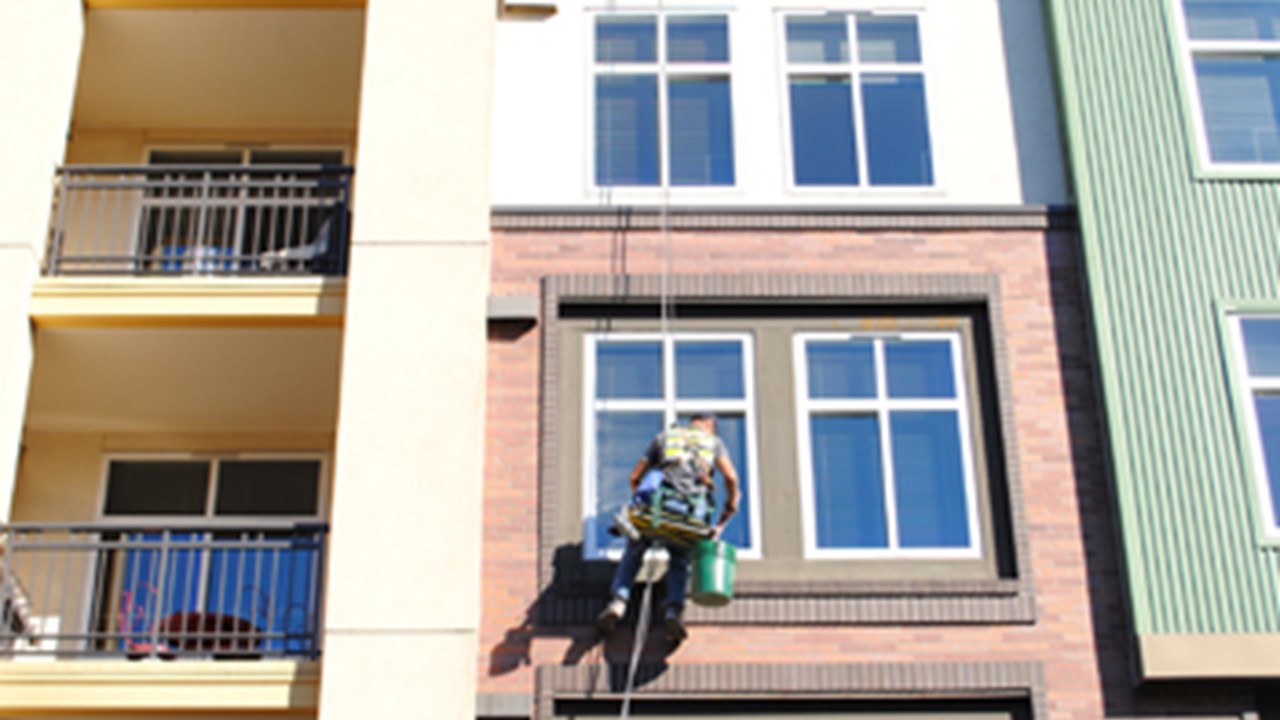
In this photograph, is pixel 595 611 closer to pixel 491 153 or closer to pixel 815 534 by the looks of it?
pixel 815 534

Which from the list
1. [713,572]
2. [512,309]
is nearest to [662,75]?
[512,309]

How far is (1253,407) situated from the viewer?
467 inches

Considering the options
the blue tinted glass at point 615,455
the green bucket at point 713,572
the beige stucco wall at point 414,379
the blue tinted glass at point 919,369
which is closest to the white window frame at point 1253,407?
the blue tinted glass at point 919,369

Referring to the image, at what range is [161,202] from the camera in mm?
12875

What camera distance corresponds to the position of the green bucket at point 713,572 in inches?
421

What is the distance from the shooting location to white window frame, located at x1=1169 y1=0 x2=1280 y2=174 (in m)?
12.8

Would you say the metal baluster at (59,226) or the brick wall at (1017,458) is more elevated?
the metal baluster at (59,226)

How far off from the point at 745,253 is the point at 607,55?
2.31m

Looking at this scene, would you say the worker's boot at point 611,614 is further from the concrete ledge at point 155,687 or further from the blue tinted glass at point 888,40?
the blue tinted glass at point 888,40

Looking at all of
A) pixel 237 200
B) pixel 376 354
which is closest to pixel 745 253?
pixel 376 354

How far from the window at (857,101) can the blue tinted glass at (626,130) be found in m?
1.18

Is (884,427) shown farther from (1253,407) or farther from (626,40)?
(626,40)

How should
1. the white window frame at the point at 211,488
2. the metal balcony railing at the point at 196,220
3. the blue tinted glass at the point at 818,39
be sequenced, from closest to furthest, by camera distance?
the metal balcony railing at the point at 196,220
the blue tinted glass at the point at 818,39
the white window frame at the point at 211,488

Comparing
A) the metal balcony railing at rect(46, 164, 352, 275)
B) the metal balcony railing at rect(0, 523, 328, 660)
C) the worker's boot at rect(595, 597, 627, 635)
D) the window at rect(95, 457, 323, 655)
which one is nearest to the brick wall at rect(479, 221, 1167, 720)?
the worker's boot at rect(595, 597, 627, 635)
